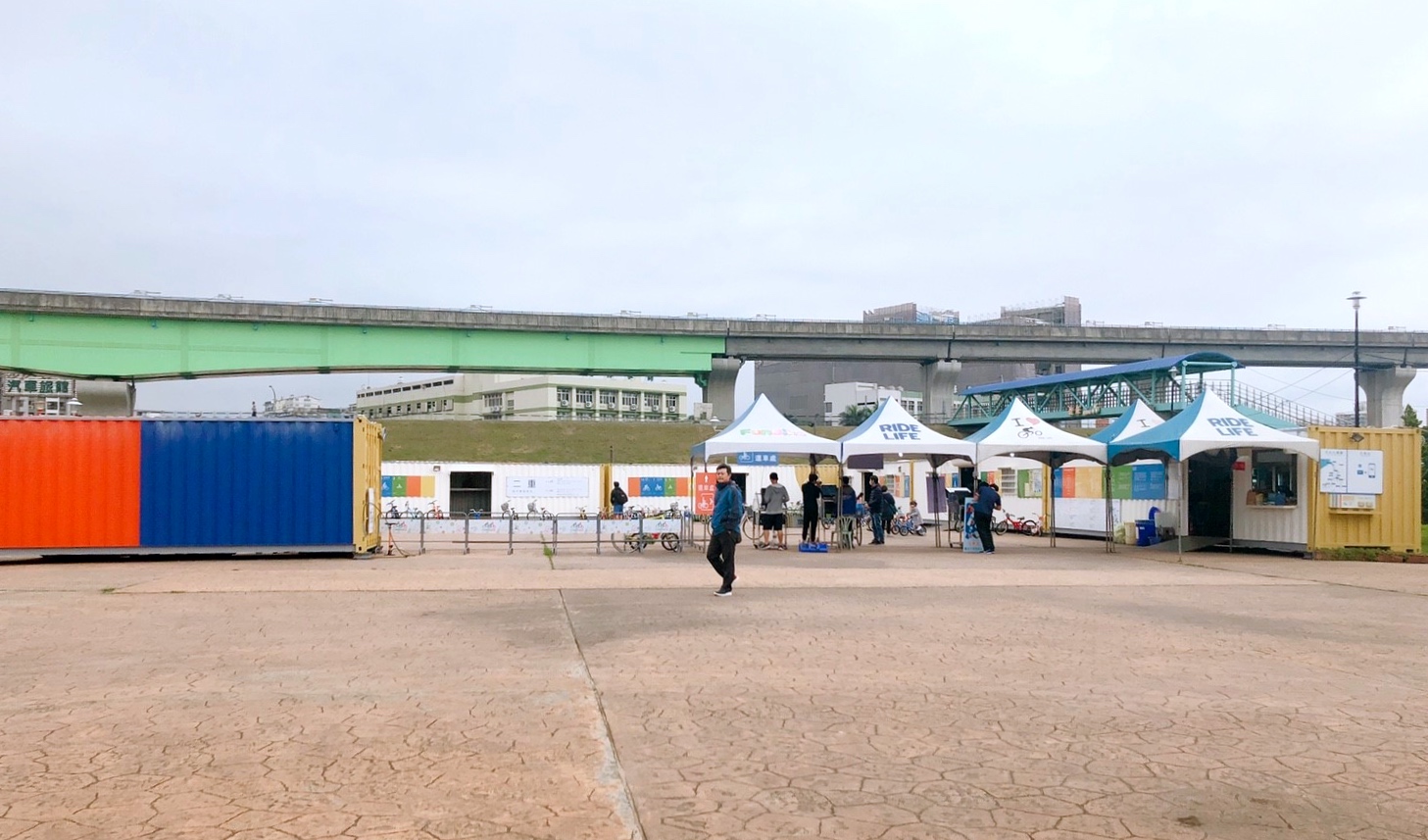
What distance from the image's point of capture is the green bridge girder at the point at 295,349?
47.7 meters

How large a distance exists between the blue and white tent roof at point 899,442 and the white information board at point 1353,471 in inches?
269

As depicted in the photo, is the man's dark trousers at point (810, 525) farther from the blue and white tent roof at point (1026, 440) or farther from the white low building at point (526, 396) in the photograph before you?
the white low building at point (526, 396)

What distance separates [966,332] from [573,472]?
1256 inches

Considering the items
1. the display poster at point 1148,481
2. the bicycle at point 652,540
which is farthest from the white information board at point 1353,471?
the bicycle at point 652,540

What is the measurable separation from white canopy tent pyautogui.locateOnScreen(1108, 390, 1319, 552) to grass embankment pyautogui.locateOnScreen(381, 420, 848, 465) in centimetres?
3003

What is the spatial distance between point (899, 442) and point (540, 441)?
3289cm

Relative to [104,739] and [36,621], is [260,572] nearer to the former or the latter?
[36,621]

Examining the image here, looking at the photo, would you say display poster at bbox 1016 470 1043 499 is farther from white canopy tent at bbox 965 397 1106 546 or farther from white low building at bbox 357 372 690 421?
white low building at bbox 357 372 690 421

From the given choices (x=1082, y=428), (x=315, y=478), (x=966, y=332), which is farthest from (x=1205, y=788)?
(x=1082, y=428)

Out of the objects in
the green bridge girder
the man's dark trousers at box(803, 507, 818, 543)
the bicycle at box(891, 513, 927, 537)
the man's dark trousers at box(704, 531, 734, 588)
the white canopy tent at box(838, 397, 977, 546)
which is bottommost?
the bicycle at box(891, 513, 927, 537)

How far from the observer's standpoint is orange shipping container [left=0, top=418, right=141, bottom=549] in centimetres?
1967

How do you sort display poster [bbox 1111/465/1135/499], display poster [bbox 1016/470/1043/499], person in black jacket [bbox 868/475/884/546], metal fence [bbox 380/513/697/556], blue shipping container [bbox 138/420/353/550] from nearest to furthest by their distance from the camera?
1. blue shipping container [bbox 138/420/353/550]
2. metal fence [bbox 380/513/697/556]
3. person in black jacket [bbox 868/475/884/546]
4. display poster [bbox 1111/465/1135/499]
5. display poster [bbox 1016/470/1043/499]

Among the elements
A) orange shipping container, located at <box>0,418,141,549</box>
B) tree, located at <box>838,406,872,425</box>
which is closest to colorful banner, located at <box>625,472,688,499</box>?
orange shipping container, located at <box>0,418,141,549</box>

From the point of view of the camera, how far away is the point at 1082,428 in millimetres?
69250
